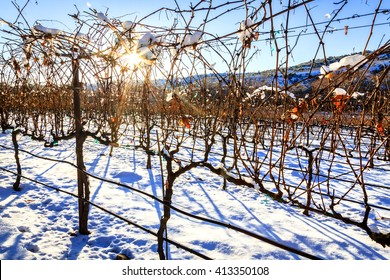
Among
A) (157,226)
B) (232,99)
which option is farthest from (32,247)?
(232,99)

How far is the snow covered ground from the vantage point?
1858mm

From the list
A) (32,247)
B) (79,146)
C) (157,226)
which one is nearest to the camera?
(32,247)

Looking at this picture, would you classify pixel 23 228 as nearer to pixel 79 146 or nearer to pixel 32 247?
pixel 32 247

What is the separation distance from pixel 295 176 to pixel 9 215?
135 inches

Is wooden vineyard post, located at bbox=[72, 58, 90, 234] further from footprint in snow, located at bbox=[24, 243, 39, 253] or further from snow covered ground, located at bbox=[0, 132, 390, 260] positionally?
footprint in snow, located at bbox=[24, 243, 39, 253]

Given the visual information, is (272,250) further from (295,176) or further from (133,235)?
(295,176)

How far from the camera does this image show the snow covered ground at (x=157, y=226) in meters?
1.86

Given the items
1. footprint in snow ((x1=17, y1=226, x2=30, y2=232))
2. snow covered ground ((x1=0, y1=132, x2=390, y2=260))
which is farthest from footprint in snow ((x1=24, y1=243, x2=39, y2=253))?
footprint in snow ((x1=17, y1=226, x2=30, y2=232))

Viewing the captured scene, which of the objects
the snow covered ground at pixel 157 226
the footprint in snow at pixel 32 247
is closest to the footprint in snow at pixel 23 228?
the snow covered ground at pixel 157 226

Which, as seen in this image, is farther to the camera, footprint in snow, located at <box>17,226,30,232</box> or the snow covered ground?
footprint in snow, located at <box>17,226,30,232</box>

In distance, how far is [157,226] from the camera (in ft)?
7.37

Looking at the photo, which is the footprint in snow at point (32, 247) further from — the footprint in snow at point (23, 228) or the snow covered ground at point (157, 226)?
the footprint in snow at point (23, 228)

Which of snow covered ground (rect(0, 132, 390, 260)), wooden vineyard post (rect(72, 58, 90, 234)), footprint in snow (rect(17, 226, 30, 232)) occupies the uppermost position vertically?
wooden vineyard post (rect(72, 58, 90, 234))

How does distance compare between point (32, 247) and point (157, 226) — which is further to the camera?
point (157, 226)
